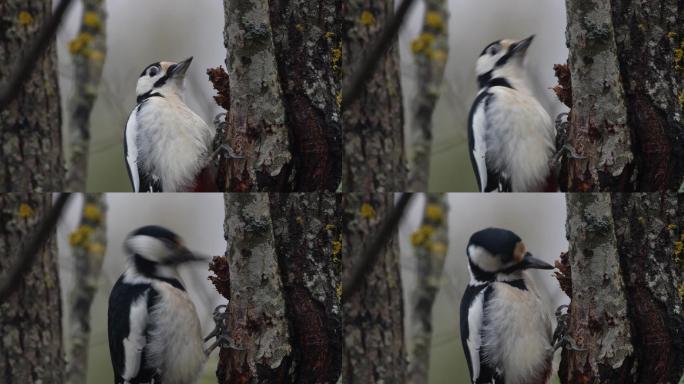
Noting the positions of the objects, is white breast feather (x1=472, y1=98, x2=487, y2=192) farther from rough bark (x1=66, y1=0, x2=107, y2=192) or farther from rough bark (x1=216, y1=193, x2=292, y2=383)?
rough bark (x1=66, y1=0, x2=107, y2=192)

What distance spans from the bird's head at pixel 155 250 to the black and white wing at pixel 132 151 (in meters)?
Answer: 0.13

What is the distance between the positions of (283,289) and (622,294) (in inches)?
37.3

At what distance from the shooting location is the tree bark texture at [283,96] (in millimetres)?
2605

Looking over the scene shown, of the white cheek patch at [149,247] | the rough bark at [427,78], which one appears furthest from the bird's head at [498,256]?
the white cheek patch at [149,247]

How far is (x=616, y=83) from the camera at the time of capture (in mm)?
2689

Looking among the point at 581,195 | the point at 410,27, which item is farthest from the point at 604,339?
the point at 410,27

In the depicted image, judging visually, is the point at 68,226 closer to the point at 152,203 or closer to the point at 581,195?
the point at 152,203

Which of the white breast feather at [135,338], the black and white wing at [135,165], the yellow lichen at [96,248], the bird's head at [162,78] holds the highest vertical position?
the bird's head at [162,78]

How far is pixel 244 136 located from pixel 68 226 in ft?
1.88

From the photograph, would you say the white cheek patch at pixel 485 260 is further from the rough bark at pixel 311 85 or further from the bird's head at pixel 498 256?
the rough bark at pixel 311 85

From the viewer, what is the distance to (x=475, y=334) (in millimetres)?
2664

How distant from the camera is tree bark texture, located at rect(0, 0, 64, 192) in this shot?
2.73m

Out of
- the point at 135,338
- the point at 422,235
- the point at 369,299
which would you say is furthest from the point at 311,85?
the point at 135,338

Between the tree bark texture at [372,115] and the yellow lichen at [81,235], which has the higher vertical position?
the tree bark texture at [372,115]
